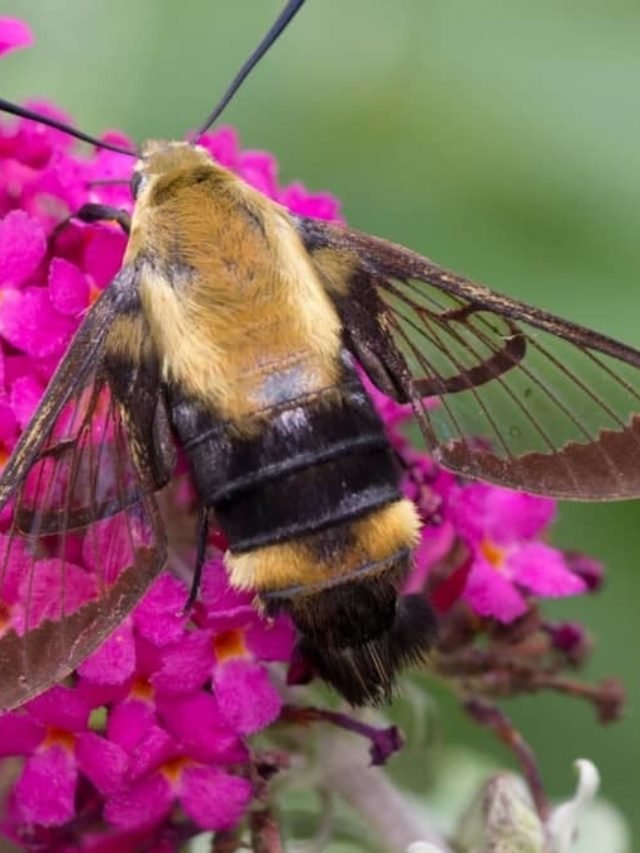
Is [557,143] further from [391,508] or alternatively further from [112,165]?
[391,508]

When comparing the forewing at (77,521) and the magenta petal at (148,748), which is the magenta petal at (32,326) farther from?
the magenta petal at (148,748)

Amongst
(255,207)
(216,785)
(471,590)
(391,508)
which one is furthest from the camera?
(471,590)

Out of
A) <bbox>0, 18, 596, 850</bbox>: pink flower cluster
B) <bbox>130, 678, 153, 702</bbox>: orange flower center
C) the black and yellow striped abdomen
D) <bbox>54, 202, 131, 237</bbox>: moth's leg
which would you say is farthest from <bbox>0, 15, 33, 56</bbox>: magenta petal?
<bbox>130, 678, 153, 702</bbox>: orange flower center

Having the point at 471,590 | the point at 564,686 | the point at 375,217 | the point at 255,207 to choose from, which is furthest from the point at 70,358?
the point at 375,217

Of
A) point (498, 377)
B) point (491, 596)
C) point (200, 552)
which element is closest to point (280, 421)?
point (200, 552)

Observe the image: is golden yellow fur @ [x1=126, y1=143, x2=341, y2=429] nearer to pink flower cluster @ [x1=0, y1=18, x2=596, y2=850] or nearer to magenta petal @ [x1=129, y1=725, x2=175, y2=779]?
pink flower cluster @ [x1=0, y1=18, x2=596, y2=850]

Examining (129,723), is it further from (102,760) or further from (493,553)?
(493,553)
